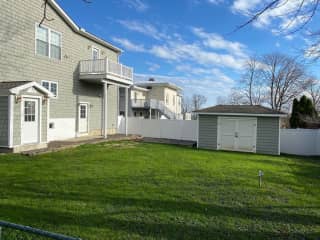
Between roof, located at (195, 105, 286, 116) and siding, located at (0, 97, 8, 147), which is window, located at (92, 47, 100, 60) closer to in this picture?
roof, located at (195, 105, 286, 116)

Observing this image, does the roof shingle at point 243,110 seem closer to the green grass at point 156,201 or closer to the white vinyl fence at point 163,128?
the white vinyl fence at point 163,128

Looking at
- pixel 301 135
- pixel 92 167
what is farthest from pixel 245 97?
pixel 92 167

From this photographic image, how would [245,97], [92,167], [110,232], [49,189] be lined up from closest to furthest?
[110,232], [49,189], [92,167], [245,97]

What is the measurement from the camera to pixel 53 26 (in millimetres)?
15453

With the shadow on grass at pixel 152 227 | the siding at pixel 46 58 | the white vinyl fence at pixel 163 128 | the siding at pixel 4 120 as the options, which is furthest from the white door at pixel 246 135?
the shadow on grass at pixel 152 227

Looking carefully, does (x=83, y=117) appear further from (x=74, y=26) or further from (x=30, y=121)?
(x=30, y=121)

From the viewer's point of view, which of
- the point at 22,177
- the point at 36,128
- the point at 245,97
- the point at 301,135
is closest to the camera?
the point at 22,177

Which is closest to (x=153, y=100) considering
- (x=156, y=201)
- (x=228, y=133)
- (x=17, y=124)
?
(x=228, y=133)

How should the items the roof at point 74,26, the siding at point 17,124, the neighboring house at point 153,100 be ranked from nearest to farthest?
the siding at point 17,124
the roof at point 74,26
the neighboring house at point 153,100

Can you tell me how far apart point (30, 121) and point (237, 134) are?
11.5 m

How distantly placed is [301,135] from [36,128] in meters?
14.9

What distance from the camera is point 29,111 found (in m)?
12.1

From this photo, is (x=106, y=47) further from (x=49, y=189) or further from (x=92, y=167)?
(x=49, y=189)

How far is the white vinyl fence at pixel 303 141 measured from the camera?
1694 centimetres
